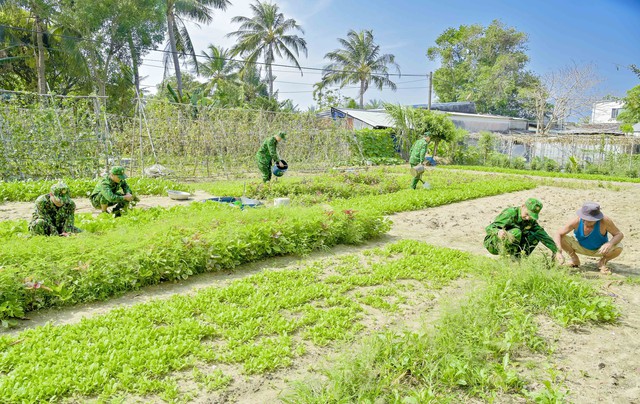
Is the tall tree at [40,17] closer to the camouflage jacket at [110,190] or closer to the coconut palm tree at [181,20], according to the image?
the coconut palm tree at [181,20]

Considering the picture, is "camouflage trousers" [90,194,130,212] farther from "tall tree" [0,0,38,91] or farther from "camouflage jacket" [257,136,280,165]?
"tall tree" [0,0,38,91]

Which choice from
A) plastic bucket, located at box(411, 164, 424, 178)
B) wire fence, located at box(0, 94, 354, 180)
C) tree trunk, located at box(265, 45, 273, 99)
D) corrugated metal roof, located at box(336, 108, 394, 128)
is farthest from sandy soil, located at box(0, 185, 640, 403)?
tree trunk, located at box(265, 45, 273, 99)

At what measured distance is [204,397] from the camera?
2.82m

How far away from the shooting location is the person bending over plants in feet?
17.1

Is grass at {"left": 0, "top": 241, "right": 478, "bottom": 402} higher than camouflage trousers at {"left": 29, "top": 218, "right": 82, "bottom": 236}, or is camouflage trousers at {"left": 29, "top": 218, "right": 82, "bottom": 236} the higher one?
camouflage trousers at {"left": 29, "top": 218, "right": 82, "bottom": 236}

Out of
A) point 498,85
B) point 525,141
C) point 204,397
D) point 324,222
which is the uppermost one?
point 498,85

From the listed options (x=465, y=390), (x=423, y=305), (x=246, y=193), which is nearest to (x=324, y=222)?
(x=423, y=305)

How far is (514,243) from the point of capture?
550 cm

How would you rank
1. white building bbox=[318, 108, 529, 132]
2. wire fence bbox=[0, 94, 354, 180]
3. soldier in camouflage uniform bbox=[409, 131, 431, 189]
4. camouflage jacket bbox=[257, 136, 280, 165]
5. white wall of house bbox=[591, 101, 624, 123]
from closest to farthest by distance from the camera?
wire fence bbox=[0, 94, 354, 180] → camouflage jacket bbox=[257, 136, 280, 165] → soldier in camouflage uniform bbox=[409, 131, 431, 189] → white building bbox=[318, 108, 529, 132] → white wall of house bbox=[591, 101, 624, 123]

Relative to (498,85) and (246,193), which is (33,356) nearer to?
(246,193)

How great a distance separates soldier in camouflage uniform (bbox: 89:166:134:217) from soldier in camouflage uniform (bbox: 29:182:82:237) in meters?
1.59

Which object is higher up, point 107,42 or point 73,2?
point 73,2

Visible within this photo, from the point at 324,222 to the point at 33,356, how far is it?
4090mm

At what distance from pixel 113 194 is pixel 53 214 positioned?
180cm
